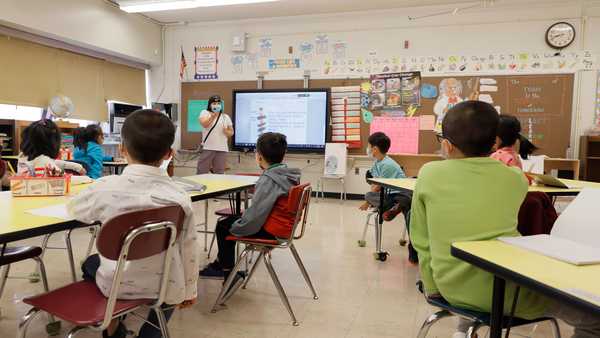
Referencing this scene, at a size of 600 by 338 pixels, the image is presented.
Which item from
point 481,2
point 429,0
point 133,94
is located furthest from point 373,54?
point 133,94

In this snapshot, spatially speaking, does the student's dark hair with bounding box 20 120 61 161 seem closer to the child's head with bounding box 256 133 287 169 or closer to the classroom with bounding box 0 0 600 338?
the classroom with bounding box 0 0 600 338

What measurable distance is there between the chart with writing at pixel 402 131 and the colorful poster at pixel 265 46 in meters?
1.99

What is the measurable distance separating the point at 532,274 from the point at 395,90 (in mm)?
5130

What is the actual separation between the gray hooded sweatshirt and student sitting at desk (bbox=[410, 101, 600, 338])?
2.97ft

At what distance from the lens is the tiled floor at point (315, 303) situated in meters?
2.02

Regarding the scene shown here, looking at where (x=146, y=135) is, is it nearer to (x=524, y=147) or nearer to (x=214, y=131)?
(x=524, y=147)

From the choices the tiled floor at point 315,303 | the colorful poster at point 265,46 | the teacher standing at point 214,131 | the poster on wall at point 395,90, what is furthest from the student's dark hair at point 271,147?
the colorful poster at point 265,46

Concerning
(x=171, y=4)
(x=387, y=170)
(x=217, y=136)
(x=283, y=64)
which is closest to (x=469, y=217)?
(x=387, y=170)

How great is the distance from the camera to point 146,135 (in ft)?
4.33

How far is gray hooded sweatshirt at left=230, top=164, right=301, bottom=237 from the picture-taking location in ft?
6.75

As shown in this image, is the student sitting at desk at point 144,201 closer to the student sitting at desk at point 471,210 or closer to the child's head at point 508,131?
the student sitting at desk at point 471,210

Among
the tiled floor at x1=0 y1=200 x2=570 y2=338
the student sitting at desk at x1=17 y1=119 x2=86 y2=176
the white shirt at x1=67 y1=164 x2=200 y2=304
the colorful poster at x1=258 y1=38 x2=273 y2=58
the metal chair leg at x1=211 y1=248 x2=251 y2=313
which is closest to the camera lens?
the white shirt at x1=67 y1=164 x2=200 y2=304

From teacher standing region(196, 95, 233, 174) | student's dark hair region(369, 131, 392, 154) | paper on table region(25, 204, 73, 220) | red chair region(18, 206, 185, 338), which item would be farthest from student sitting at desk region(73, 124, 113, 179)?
red chair region(18, 206, 185, 338)

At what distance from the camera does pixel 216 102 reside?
5.50 m
